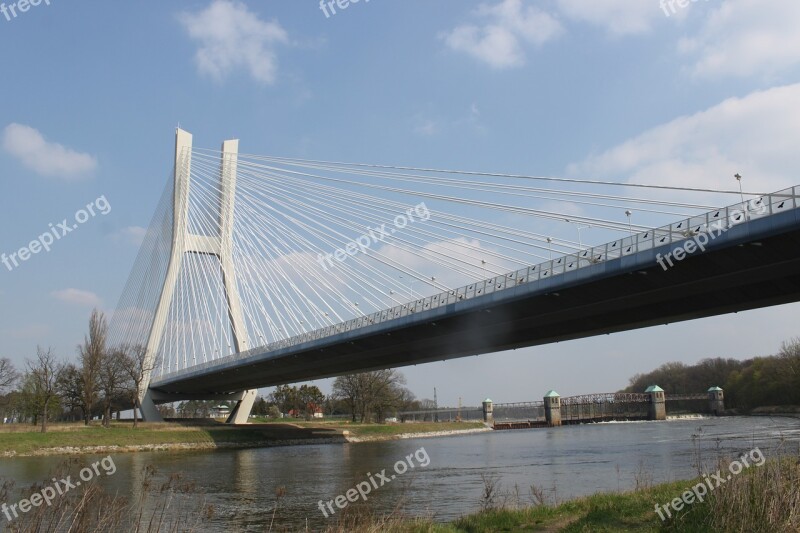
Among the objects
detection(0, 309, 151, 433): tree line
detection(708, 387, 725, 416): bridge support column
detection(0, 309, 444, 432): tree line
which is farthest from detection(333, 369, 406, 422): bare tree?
detection(708, 387, 725, 416): bridge support column

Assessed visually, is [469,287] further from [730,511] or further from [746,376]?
A: [746,376]

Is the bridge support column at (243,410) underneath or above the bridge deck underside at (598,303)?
underneath

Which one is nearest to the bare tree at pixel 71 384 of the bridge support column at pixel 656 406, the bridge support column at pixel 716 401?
the bridge support column at pixel 656 406

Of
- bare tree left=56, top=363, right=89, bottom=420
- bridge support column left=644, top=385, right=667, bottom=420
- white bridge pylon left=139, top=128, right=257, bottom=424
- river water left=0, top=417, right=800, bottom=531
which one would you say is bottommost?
bridge support column left=644, top=385, right=667, bottom=420

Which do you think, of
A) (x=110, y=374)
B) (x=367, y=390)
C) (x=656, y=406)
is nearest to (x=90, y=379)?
(x=110, y=374)

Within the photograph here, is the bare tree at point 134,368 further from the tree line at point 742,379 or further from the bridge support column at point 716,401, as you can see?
the bridge support column at point 716,401

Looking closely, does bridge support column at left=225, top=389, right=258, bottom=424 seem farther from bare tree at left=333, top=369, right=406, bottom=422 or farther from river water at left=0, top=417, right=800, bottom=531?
river water at left=0, top=417, right=800, bottom=531

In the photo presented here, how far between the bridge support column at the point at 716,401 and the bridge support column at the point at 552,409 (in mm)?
26616

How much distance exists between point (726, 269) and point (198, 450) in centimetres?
3966

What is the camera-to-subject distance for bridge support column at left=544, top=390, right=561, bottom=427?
339 ft

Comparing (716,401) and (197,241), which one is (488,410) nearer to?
(716,401)

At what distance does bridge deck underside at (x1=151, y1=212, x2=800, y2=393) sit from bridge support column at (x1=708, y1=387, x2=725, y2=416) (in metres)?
83.0

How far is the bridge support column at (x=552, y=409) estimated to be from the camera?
339 feet

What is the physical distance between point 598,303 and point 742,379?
91.2 meters
